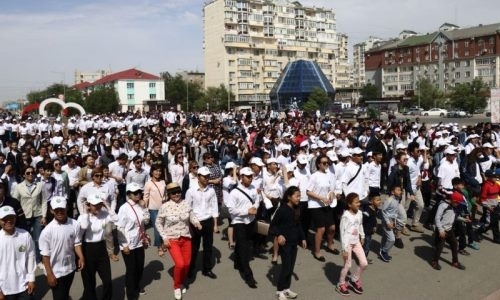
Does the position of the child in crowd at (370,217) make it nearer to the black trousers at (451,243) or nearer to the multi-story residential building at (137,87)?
the black trousers at (451,243)

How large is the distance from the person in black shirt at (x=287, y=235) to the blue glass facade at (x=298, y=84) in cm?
6973

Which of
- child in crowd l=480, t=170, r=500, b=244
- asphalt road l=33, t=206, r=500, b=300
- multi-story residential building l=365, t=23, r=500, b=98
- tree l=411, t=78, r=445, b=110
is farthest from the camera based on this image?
multi-story residential building l=365, t=23, r=500, b=98

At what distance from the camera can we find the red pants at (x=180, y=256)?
579 cm

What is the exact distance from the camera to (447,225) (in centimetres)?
699

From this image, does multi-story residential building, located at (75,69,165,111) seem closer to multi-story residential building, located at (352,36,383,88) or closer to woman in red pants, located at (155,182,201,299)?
multi-story residential building, located at (352,36,383,88)

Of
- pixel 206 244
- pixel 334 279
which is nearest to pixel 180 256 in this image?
pixel 206 244

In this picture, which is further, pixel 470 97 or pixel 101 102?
pixel 101 102

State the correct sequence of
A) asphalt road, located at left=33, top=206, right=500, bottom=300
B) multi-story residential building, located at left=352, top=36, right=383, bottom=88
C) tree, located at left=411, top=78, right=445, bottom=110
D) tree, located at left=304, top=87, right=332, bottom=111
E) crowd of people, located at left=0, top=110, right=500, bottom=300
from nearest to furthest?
crowd of people, located at left=0, top=110, right=500, bottom=300, asphalt road, located at left=33, top=206, right=500, bottom=300, tree, located at left=304, top=87, right=332, bottom=111, tree, located at left=411, top=78, right=445, bottom=110, multi-story residential building, located at left=352, top=36, right=383, bottom=88

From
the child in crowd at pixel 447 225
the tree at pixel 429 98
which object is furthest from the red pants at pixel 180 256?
the tree at pixel 429 98

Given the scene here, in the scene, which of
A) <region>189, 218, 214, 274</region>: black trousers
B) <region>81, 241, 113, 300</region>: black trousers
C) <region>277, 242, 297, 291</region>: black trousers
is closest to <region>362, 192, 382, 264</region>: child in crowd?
<region>277, 242, 297, 291</region>: black trousers

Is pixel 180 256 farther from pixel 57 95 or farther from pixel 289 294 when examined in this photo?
pixel 57 95

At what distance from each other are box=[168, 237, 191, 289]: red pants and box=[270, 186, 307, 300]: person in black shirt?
45.8 inches

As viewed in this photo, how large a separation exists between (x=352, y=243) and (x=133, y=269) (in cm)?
295

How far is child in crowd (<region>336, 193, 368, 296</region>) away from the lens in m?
6.04
